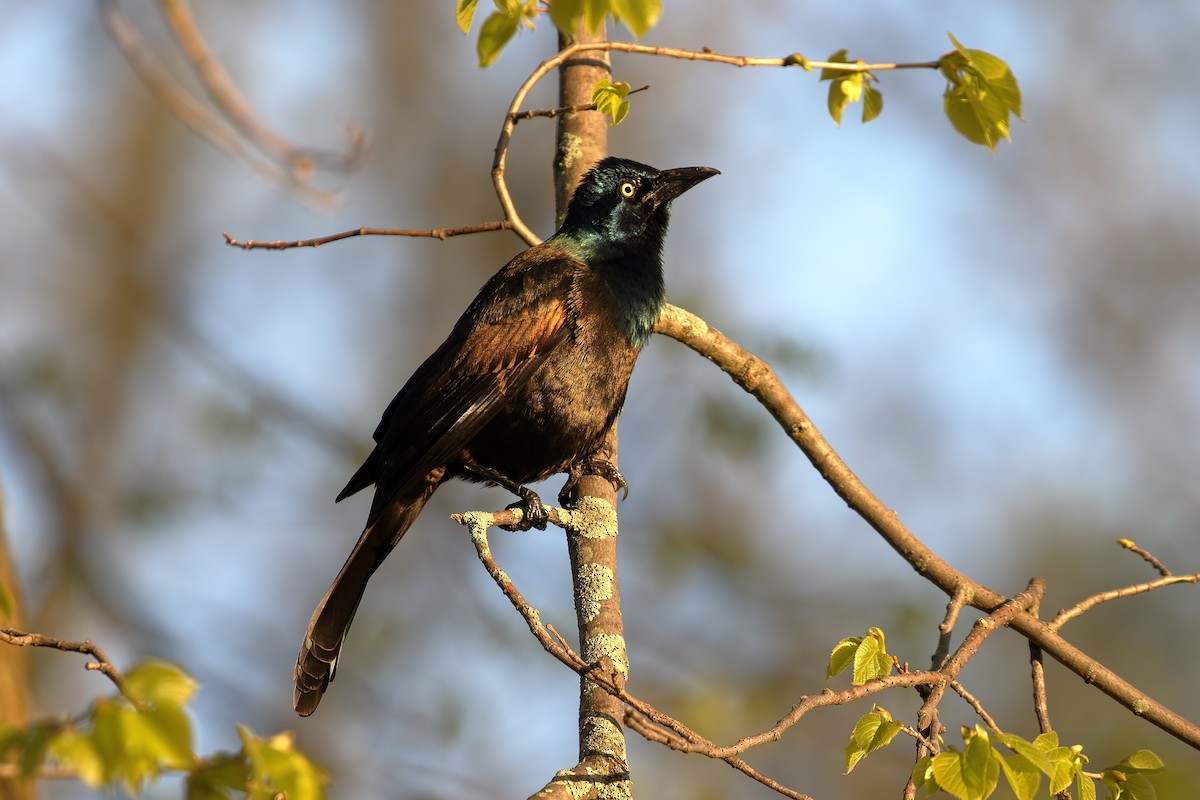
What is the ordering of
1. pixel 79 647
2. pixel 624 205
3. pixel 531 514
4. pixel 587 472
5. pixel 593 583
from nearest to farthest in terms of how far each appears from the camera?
pixel 79 647, pixel 593 583, pixel 531 514, pixel 587 472, pixel 624 205

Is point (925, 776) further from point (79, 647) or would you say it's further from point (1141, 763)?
point (79, 647)

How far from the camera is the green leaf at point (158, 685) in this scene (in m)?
1.46

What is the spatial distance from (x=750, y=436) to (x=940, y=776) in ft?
17.3

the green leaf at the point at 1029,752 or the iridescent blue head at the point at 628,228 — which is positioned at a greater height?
the iridescent blue head at the point at 628,228

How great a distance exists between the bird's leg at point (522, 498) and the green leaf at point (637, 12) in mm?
1645

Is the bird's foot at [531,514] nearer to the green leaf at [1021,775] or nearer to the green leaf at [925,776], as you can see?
the green leaf at [925,776]

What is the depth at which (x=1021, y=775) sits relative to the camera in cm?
204

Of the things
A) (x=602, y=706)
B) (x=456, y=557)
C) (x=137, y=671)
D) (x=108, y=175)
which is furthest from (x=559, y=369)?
(x=108, y=175)

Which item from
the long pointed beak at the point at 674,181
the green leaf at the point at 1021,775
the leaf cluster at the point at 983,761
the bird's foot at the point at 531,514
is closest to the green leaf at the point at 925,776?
the leaf cluster at the point at 983,761

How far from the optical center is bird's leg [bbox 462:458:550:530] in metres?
3.41

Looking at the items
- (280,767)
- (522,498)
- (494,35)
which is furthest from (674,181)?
(280,767)

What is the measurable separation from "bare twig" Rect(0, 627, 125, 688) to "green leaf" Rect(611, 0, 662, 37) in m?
1.27

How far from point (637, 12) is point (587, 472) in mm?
1969

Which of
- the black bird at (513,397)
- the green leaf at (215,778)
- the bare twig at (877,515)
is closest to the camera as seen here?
the green leaf at (215,778)
